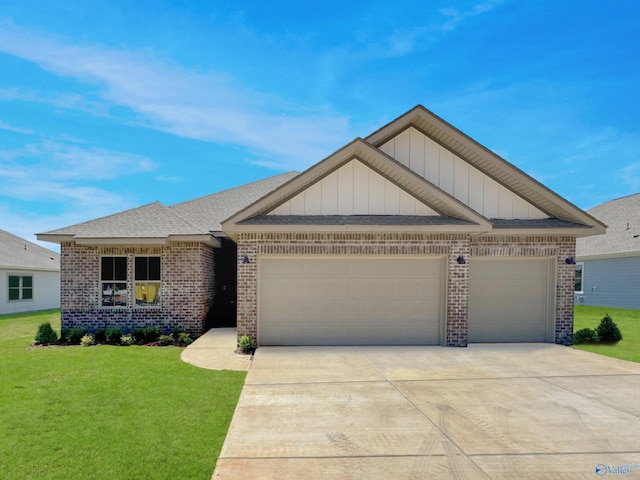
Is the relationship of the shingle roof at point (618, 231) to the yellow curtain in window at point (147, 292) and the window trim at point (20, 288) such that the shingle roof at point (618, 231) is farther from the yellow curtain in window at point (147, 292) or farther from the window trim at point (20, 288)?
the window trim at point (20, 288)

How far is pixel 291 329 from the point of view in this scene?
9.57 metres

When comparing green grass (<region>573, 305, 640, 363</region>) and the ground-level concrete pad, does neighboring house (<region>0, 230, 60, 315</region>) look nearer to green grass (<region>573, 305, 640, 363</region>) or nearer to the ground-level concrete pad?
the ground-level concrete pad

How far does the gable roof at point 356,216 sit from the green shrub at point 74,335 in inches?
232

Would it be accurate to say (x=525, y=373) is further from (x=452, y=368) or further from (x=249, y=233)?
(x=249, y=233)

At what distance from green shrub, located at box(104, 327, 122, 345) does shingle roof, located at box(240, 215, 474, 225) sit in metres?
5.43

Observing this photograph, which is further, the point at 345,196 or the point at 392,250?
the point at 345,196

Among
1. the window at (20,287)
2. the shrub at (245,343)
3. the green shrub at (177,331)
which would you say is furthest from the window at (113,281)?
the window at (20,287)

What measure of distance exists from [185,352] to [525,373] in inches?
305

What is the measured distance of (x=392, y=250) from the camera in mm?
9562

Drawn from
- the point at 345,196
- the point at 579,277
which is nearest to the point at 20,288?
the point at 345,196

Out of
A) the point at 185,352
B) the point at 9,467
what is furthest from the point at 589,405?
the point at 185,352

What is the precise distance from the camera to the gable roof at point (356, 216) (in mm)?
9125

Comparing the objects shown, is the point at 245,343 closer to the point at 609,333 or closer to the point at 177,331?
the point at 177,331

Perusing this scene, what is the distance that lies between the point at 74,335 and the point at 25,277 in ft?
40.5
